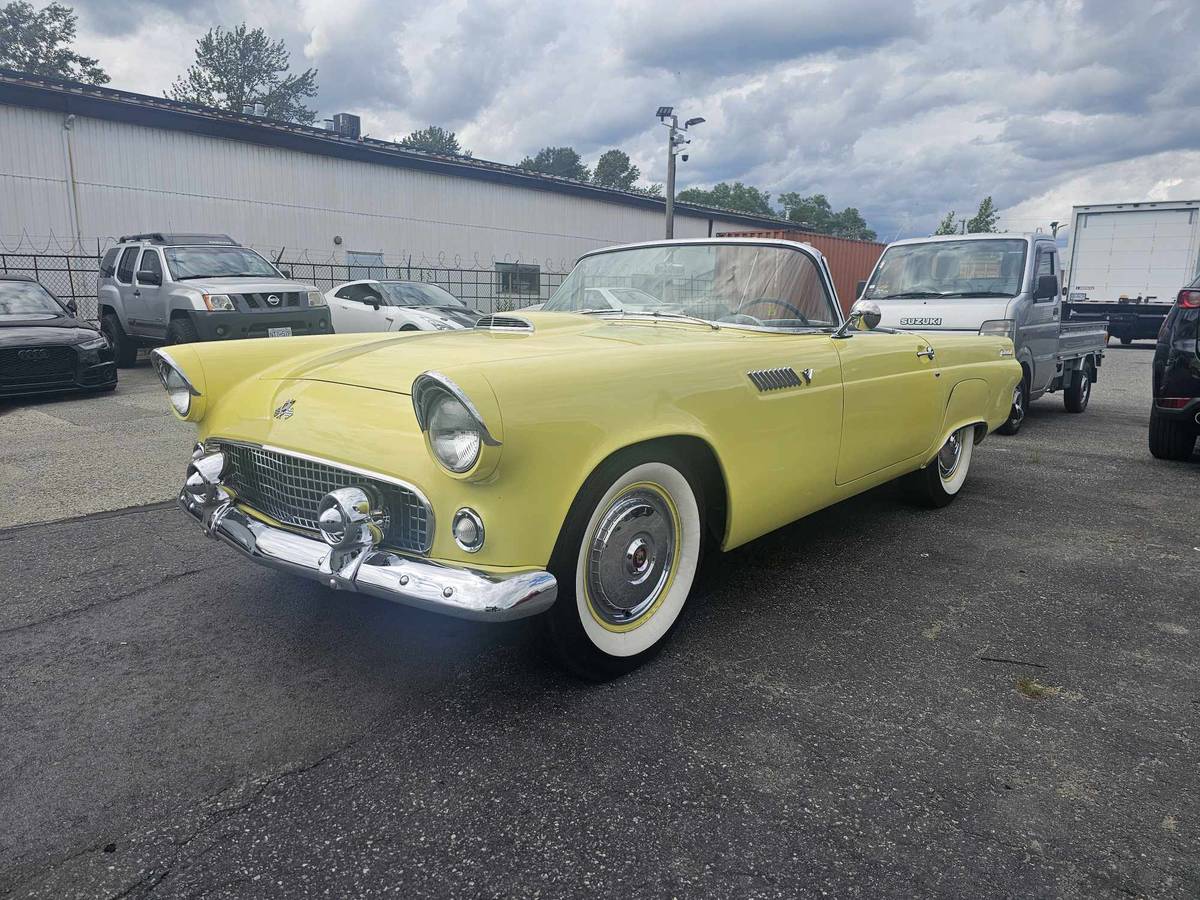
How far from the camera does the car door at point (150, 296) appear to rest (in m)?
11.1

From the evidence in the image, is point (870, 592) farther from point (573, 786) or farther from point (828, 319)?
point (573, 786)

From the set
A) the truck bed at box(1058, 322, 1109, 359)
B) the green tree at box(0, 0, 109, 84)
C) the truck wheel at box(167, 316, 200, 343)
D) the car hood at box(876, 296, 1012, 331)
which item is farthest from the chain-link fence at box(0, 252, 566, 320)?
the green tree at box(0, 0, 109, 84)

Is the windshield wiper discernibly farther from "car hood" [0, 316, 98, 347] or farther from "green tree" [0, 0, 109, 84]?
"green tree" [0, 0, 109, 84]

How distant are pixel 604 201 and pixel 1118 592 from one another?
958 inches

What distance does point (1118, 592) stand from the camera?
11.6ft

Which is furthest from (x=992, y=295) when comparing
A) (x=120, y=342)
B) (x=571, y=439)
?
(x=120, y=342)

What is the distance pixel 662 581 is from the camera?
279cm

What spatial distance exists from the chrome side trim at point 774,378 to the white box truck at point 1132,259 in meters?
17.0

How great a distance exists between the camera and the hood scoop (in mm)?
3455

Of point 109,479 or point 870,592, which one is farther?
point 109,479

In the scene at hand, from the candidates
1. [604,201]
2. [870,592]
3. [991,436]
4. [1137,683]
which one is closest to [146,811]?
[870,592]

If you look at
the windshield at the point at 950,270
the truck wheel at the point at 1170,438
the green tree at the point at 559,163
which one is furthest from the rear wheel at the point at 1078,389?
the green tree at the point at 559,163

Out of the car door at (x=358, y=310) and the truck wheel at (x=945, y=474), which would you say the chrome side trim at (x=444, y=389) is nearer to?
the truck wheel at (x=945, y=474)

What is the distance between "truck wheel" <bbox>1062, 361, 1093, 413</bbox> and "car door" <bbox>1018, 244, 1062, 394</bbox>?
1.03m
